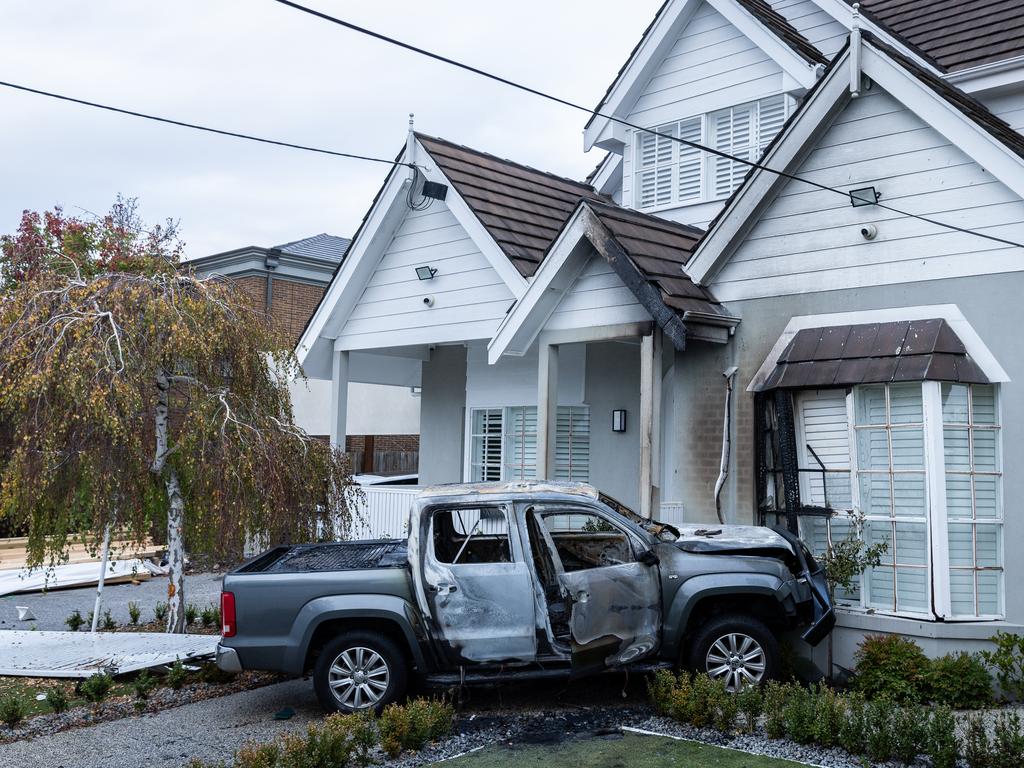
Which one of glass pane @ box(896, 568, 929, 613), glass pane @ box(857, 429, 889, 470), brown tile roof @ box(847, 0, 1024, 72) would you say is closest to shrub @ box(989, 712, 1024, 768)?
glass pane @ box(896, 568, 929, 613)

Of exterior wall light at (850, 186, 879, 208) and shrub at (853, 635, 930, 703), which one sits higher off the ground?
exterior wall light at (850, 186, 879, 208)

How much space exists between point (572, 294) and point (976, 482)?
4546 mm

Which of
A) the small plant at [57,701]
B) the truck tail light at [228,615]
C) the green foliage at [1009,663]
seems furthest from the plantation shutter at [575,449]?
the small plant at [57,701]

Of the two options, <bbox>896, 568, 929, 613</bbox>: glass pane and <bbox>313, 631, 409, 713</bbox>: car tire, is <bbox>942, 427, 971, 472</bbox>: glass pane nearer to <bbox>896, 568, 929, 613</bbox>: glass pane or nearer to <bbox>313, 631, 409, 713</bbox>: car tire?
<bbox>896, 568, 929, 613</bbox>: glass pane

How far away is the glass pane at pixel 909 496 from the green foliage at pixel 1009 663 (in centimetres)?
123

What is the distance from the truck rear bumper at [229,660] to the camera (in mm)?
7883

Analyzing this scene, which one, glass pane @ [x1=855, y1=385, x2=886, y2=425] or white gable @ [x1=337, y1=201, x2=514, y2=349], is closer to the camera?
glass pane @ [x1=855, y1=385, x2=886, y2=425]

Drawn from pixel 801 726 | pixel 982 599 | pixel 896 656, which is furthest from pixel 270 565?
pixel 982 599

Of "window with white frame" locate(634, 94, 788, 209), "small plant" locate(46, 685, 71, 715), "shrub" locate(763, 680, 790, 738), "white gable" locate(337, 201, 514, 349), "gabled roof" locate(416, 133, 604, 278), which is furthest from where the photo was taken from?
"window with white frame" locate(634, 94, 788, 209)

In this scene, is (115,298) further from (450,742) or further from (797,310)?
(797,310)

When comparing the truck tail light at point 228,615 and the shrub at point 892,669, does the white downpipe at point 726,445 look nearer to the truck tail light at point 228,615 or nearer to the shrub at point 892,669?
the shrub at point 892,669

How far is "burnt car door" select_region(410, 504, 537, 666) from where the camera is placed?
26.2 ft

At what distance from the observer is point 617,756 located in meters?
6.86

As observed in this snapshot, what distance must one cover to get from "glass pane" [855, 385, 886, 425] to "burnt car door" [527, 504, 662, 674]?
2.60m
